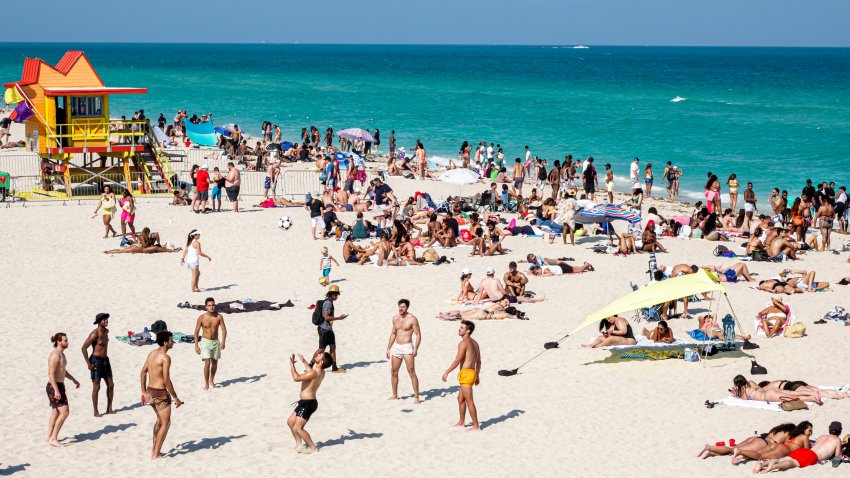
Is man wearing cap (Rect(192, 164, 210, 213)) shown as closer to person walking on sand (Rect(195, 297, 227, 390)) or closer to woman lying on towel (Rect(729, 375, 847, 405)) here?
person walking on sand (Rect(195, 297, 227, 390))

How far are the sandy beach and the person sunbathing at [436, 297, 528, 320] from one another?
0.93ft

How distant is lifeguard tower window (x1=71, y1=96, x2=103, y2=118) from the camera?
29.3 m

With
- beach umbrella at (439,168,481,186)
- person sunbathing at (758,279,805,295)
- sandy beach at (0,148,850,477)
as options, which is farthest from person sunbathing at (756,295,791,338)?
beach umbrella at (439,168,481,186)

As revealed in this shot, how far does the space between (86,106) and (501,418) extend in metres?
20.0

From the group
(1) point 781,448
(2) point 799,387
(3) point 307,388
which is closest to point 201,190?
(3) point 307,388

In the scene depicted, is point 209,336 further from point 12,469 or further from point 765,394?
point 765,394

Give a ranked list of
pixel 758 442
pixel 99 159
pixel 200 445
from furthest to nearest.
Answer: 1. pixel 99 159
2. pixel 200 445
3. pixel 758 442

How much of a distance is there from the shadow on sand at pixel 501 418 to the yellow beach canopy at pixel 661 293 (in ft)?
7.15

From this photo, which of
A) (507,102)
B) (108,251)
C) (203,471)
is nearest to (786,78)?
(507,102)

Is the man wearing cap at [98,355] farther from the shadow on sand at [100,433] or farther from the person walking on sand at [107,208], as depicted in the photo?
the person walking on sand at [107,208]

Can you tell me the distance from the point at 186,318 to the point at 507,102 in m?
67.9

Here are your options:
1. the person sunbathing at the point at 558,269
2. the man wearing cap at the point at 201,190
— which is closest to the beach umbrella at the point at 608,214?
the person sunbathing at the point at 558,269

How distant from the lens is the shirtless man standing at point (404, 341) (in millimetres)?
13266

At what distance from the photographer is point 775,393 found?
1383 cm
